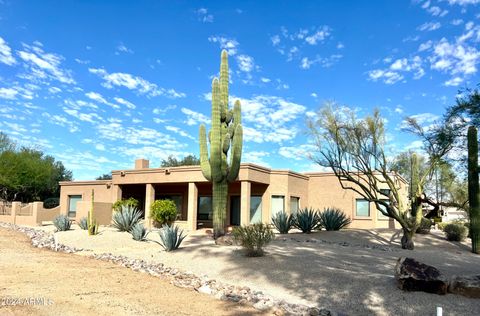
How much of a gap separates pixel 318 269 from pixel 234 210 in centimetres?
1693

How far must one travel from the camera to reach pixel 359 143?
19.0 meters

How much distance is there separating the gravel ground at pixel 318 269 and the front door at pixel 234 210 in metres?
8.87

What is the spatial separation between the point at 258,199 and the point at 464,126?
54.1ft

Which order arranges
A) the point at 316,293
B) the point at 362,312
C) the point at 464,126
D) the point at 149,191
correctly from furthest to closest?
the point at 149,191 < the point at 464,126 < the point at 316,293 < the point at 362,312

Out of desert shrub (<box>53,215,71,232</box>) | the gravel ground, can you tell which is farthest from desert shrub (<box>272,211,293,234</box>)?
desert shrub (<box>53,215,71,232</box>)

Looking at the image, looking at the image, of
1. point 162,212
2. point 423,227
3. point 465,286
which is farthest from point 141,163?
point 465,286

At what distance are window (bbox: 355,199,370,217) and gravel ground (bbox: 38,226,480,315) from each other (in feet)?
29.6

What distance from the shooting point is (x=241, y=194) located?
23234 millimetres

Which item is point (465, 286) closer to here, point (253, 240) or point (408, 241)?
point (253, 240)

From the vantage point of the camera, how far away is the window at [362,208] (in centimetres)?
2741

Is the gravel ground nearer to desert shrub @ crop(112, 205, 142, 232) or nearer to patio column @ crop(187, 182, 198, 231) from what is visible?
desert shrub @ crop(112, 205, 142, 232)

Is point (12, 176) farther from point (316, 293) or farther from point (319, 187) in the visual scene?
point (316, 293)

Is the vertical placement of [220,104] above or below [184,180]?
above

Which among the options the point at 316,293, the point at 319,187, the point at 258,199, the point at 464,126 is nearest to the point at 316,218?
the point at 258,199
